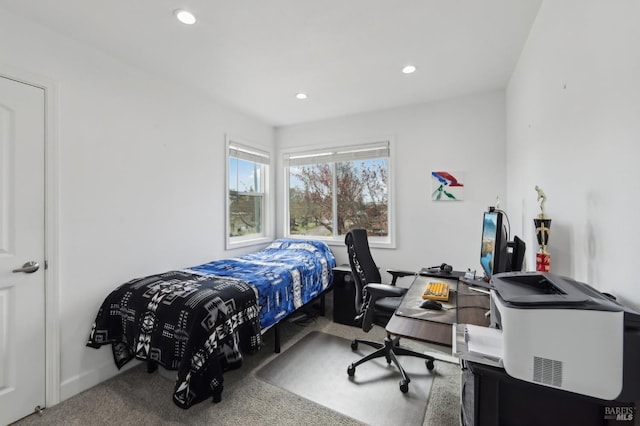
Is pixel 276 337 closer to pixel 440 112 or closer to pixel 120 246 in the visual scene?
pixel 120 246

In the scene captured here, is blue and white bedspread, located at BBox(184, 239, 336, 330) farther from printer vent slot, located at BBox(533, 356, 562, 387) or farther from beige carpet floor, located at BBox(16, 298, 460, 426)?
printer vent slot, located at BBox(533, 356, 562, 387)

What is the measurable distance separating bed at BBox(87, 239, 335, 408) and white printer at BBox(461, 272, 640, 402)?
1.71m

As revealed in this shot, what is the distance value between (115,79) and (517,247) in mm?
3341

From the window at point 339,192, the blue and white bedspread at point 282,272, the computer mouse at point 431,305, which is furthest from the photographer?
the window at point 339,192

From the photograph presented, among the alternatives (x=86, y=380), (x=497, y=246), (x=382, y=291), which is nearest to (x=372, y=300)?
(x=382, y=291)

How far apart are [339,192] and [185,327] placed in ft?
8.95

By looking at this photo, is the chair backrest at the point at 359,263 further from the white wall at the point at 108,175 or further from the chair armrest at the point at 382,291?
the white wall at the point at 108,175

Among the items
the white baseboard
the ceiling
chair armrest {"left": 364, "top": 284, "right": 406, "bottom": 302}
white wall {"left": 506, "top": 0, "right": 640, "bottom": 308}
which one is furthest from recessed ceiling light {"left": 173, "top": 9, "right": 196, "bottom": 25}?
the white baseboard

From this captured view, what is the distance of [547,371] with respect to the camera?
2.47 feet

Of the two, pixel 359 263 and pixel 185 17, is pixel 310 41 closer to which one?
pixel 185 17

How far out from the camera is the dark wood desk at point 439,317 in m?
1.27

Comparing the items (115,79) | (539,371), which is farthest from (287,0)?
(539,371)

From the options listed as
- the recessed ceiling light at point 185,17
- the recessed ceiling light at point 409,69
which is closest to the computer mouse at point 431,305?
the recessed ceiling light at point 409,69

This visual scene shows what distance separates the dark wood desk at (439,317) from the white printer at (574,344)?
419 millimetres
